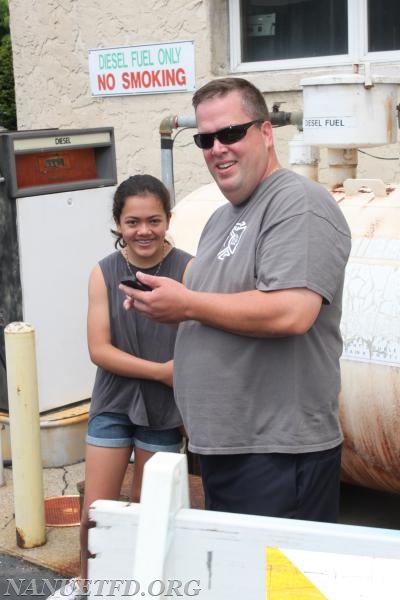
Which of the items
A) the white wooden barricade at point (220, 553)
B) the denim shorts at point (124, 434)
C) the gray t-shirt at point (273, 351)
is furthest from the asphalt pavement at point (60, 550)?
the white wooden barricade at point (220, 553)

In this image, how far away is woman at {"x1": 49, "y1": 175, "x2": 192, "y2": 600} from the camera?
10.5 feet

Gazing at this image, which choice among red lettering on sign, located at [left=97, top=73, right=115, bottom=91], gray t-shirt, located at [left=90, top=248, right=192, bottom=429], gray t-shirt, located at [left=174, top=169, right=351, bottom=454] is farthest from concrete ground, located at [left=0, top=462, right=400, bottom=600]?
red lettering on sign, located at [left=97, top=73, right=115, bottom=91]

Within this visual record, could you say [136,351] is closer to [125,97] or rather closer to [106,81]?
[125,97]

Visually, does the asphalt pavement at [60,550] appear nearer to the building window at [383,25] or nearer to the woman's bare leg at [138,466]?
the woman's bare leg at [138,466]

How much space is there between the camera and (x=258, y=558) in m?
1.85

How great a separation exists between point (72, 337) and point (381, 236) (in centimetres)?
204

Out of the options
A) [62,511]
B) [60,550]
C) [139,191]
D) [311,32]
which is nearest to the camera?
[139,191]

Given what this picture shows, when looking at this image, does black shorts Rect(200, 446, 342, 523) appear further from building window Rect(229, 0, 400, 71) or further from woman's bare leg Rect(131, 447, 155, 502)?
building window Rect(229, 0, 400, 71)

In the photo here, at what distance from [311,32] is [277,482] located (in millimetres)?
4833

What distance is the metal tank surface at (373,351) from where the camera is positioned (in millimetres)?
3488

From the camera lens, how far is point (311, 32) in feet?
21.9

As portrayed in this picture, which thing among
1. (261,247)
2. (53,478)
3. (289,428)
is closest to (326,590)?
(289,428)

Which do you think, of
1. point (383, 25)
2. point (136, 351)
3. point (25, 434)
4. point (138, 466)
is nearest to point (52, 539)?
point (25, 434)

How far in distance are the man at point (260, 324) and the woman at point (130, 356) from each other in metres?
0.69
